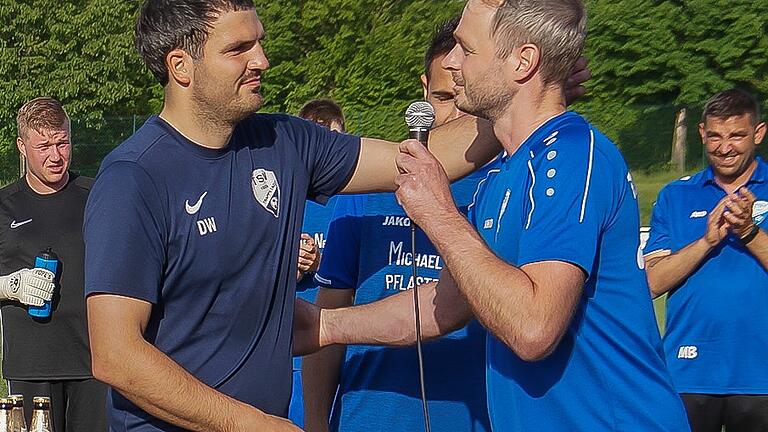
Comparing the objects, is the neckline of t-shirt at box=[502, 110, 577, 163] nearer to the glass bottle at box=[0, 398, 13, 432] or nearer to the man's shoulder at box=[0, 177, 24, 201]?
the glass bottle at box=[0, 398, 13, 432]

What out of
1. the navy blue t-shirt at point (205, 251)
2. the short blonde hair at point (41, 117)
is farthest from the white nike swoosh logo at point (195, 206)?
the short blonde hair at point (41, 117)

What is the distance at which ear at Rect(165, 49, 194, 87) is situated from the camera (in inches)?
143

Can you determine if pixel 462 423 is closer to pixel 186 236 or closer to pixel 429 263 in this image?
pixel 429 263

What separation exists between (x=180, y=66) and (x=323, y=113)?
4429 millimetres

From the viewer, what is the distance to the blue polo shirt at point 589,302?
314 cm

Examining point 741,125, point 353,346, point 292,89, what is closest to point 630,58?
point 292,89

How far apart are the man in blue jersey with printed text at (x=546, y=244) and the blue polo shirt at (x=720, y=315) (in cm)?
347

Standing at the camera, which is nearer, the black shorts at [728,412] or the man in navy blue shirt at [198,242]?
the man in navy blue shirt at [198,242]

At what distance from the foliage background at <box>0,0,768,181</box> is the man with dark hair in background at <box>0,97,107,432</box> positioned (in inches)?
695

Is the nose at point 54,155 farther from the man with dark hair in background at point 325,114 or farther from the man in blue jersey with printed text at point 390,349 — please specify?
the man in blue jersey with printed text at point 390,349

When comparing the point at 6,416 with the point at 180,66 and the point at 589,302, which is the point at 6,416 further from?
the point at 589,302

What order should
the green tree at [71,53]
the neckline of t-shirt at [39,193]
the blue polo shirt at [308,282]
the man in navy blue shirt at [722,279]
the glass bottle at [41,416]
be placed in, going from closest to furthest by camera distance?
the glass bottle at [41,416] < the blue polo shirt at [308,282] < the man in navy blue shirt at [722,279] < the neckline of t-shirt at [39,193] < the green tree at [71,53]

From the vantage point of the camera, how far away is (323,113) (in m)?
8.08

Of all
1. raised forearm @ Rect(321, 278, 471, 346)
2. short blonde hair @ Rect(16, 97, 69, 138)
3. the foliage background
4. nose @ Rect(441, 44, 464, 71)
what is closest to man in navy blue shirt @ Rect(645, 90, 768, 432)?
raised forearm @ Rect(321, 278, 471, 346)
